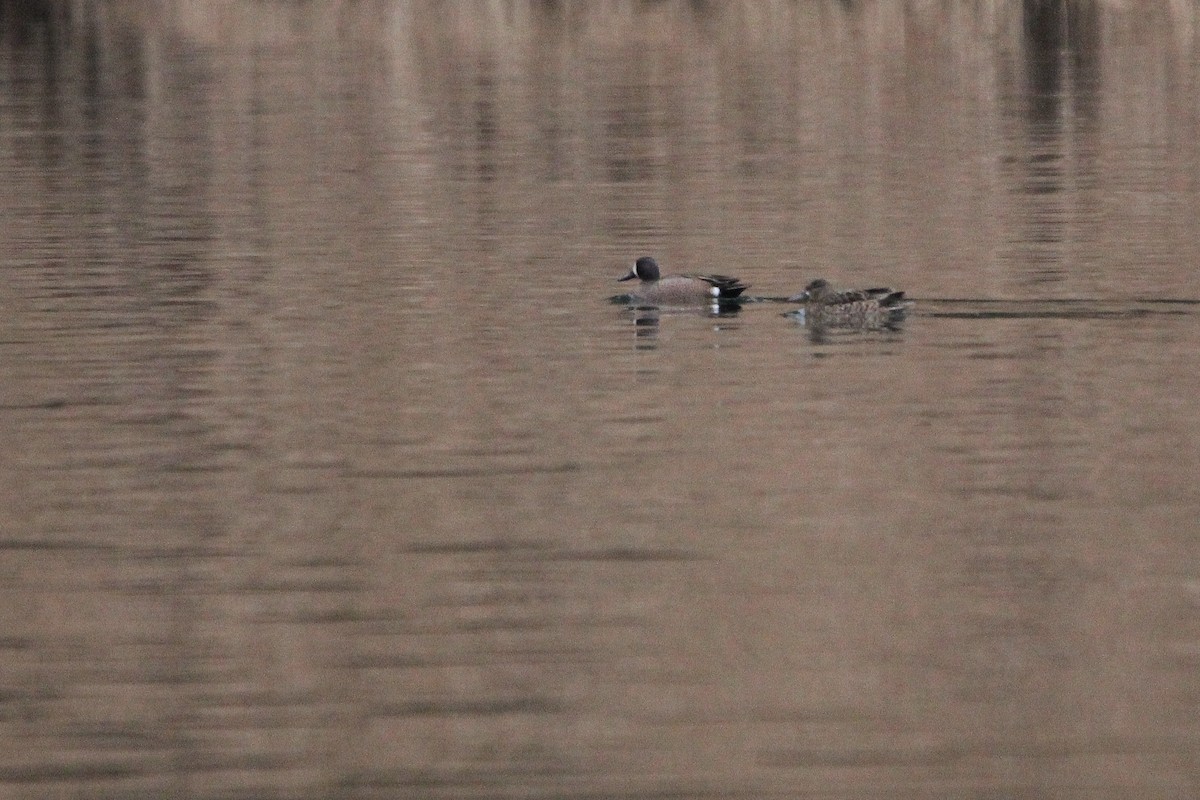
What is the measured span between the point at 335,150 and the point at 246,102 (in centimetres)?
853

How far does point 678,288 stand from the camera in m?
22.0

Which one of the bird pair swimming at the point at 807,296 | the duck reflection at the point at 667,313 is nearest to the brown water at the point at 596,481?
the duck reflection at the point at 667,313

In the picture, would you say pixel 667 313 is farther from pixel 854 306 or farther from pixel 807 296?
A: pixel 854 306

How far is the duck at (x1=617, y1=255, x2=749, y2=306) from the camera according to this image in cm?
2161

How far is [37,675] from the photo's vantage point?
37.7 ft

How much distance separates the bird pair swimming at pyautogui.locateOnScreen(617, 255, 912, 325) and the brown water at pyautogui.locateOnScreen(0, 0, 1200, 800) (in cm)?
25

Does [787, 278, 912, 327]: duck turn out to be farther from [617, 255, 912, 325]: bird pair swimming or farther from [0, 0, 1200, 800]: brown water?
[0, 0, 1200, 800]: brown water

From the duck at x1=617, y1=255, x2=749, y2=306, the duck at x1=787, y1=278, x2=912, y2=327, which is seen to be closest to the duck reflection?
the duck at x1=617, y1=255, x2=749, y2=306

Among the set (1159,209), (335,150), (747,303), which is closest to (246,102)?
(335,150)

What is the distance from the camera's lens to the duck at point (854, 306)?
65.9 ft

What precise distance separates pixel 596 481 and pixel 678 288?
7.14 meters

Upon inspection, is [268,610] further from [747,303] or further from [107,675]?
[747,303]

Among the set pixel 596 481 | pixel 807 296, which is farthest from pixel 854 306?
pixel 596 481

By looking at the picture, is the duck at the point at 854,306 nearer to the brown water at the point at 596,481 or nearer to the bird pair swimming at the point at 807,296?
the bird pair swimming at the point at 807,296
